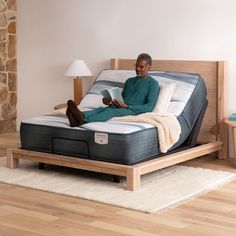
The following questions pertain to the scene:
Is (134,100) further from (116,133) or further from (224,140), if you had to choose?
(224,140)

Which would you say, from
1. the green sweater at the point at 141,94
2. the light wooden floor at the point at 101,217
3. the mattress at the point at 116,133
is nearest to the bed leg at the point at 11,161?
the mattress at the point at 116,133

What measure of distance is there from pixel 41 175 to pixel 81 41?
227 cm

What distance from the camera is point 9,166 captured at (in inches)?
189

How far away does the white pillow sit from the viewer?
493 centimetres

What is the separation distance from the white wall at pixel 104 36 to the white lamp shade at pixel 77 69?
1.00ft

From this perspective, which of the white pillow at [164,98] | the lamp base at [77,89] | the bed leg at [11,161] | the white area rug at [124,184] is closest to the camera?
the white area rug at [124,184]

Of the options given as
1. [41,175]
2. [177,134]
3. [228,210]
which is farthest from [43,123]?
[228,210]

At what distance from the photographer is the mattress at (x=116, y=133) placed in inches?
165

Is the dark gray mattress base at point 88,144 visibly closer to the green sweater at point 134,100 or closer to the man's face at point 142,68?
the green sweater at point 134,100

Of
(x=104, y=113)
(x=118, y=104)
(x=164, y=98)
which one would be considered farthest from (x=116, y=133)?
(x=164, y=98)

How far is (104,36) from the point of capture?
243 inches

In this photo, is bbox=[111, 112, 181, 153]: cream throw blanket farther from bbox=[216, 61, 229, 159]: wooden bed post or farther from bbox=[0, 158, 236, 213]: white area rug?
bbox=[216, 61, 229, 159]: wooden bed post

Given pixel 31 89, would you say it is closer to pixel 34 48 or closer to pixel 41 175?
pixel 34 48

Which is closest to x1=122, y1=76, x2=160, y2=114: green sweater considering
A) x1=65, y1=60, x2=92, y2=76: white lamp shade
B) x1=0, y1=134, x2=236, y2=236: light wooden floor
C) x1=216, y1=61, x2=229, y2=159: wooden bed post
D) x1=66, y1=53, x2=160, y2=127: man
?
x1=66, y1=53, x2=160, y2=127: man
